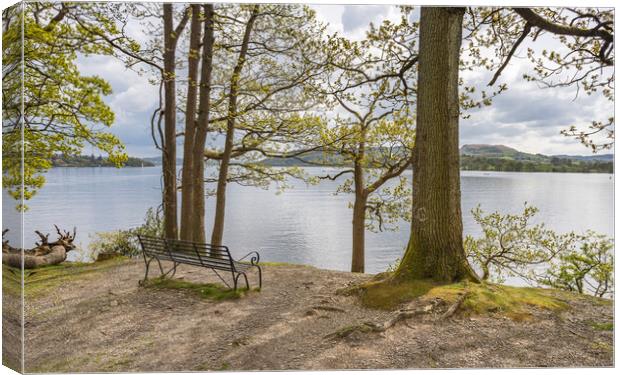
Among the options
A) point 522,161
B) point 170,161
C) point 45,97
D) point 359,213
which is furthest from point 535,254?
point 45,97

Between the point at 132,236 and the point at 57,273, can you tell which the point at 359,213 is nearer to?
the point at 132,236

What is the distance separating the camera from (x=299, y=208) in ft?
38.0

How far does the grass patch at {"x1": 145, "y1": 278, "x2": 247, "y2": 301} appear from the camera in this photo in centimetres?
541

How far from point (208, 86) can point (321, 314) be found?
4776mm

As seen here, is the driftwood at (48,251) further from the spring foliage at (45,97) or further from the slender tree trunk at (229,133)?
the slender tree trunk at (229,133)

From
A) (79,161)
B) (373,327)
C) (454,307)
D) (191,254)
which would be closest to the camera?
(373,327)

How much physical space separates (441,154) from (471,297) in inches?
64.4

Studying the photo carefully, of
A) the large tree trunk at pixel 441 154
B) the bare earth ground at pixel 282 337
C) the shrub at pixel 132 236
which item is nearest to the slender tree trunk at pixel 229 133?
the shrub at pixel 132 236

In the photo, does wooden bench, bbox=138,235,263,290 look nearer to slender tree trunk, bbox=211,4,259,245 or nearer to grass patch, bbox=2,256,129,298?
grass patch, bbox=2,256,129,298

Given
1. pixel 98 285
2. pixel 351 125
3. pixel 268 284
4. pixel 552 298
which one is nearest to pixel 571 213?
pixel 552 298

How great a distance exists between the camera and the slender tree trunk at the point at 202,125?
774 cm

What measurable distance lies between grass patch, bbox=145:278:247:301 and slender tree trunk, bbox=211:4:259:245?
298 centimetres

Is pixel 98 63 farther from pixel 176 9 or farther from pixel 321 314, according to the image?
pixel 321 314

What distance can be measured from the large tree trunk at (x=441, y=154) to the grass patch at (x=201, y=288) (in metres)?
2.14
